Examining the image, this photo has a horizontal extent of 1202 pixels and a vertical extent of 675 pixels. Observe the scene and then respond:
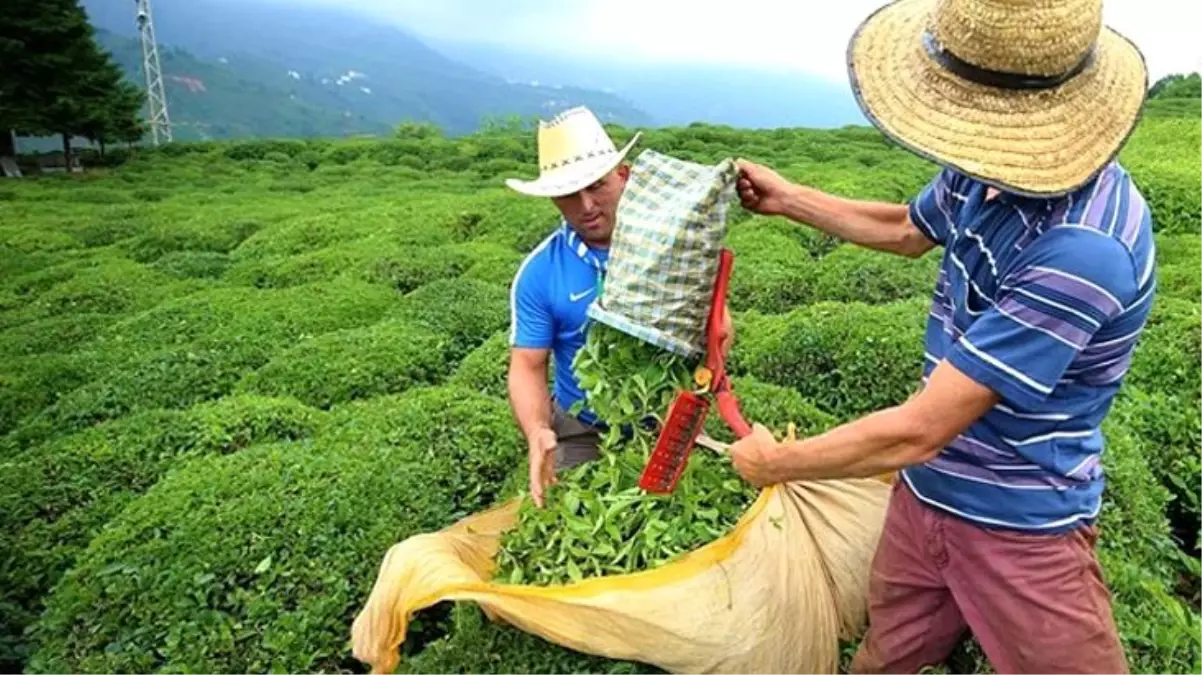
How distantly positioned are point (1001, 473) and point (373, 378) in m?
5.49

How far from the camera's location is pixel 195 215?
17.0 meters

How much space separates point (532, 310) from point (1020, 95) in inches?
81.7

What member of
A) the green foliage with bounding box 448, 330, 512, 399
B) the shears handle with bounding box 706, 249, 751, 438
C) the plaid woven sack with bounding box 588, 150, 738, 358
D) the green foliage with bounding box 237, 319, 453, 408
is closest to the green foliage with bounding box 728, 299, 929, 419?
the green foliage with bounding box 448, 330, 512, 399

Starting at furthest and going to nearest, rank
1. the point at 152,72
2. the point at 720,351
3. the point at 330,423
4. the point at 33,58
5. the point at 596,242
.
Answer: the point at 152,72, the point at 33,58, the point at 330,423, the point at 596,242, the point at 720,351

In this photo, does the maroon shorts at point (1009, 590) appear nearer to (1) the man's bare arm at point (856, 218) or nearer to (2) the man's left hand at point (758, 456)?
(2) the man's left hand at point (758, 456)

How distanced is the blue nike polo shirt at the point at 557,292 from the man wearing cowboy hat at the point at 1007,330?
125 cm

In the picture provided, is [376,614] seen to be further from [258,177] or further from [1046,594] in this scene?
[258,177]

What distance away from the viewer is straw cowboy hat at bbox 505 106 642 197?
11.7 ft

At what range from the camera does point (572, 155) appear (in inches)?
143

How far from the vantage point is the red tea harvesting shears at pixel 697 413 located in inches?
117

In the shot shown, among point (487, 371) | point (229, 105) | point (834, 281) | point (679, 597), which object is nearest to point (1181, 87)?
point (834, 281)

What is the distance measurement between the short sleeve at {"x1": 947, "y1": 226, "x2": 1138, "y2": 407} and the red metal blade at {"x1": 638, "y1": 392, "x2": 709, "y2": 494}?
91 cm

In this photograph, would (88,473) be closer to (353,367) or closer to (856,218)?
(353,367)

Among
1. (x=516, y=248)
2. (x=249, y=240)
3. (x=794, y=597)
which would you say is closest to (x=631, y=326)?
(x=794, y=597)
